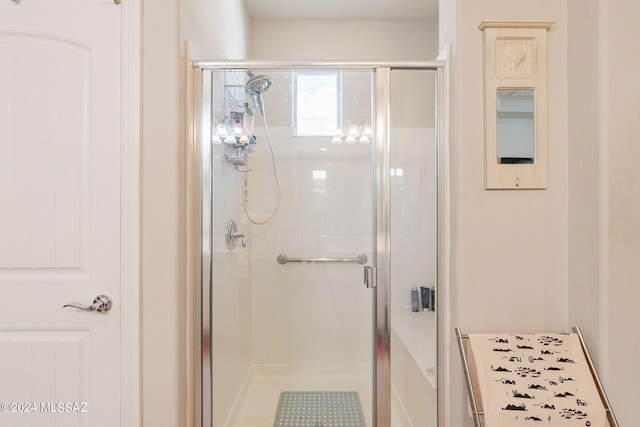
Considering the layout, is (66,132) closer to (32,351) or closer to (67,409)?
(32,351)

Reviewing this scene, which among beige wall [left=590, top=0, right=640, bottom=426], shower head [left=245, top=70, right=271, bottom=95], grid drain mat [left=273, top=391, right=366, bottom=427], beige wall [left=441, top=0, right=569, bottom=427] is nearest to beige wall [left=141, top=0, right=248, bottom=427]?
shower head [left=245, top=70, right=271, bottom=95]

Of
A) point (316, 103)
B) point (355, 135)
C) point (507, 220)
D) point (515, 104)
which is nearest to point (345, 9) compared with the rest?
point (316, 103)

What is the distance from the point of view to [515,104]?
1.49 m

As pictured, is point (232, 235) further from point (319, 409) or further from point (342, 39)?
point (342, 39)

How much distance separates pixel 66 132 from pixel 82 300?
679 mm

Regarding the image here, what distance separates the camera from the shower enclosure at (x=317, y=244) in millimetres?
1658

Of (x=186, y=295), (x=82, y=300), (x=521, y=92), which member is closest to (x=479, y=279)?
(x=521, y=92)

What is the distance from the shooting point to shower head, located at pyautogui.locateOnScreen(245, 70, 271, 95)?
177cm

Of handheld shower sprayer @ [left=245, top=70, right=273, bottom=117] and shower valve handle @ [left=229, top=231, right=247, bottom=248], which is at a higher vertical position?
handheld shower sprayer @ [left=245, top=70, right=273, bottom=117]

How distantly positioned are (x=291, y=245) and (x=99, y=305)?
910 millimetres

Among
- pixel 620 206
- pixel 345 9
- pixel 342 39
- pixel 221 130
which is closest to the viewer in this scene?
pixel 620 206

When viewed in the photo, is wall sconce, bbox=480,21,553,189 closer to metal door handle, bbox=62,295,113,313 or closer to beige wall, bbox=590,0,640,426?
beige wall, bbox=590,0,640,426

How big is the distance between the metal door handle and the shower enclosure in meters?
0.36

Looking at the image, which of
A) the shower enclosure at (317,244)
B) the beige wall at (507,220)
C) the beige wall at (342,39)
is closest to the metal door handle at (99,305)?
the shower enclosure at (317,244)
